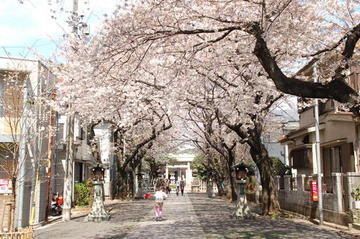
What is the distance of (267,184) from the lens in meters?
21.5

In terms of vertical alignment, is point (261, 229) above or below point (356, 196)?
below

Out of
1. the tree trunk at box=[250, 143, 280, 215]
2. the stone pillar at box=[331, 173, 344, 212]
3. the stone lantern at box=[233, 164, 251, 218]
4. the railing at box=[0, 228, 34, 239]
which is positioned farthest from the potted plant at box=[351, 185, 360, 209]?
the railing at box=[0, 228, 34, 239]

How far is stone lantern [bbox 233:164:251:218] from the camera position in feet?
65.4

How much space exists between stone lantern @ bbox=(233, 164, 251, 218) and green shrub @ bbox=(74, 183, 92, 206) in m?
11.5

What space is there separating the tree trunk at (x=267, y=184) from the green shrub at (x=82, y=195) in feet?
39.9

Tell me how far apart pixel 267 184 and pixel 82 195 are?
41.7ft

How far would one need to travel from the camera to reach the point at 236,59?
16.5m

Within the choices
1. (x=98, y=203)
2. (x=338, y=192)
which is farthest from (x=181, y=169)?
(x=338, y=192)

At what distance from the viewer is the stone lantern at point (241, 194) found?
1992 centimetres

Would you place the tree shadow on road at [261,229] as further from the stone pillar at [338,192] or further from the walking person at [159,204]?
the walking person at [159,204]

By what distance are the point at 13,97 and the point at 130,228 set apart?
244 inches

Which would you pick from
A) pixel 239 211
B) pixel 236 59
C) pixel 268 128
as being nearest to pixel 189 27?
pixel 236 59

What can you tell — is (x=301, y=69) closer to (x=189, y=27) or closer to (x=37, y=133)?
(x=189, y=27)

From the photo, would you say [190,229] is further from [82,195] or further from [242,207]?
[82,195]
